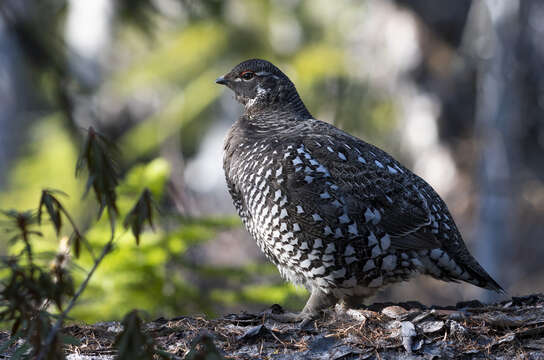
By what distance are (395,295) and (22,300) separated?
46.9 ft

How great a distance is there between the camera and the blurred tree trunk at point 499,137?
10938 millimetres

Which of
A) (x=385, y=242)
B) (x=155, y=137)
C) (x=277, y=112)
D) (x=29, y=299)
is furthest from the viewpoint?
(x=155, y=137)

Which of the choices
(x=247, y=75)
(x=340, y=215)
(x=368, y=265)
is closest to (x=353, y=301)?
(x=368, y=265)

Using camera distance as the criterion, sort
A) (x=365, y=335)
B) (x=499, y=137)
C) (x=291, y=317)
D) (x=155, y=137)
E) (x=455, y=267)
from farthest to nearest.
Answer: (x=155, y=137)
(x=499, y=137)
(x=455, y=267)
(x=291, y=317)
(x=365, y=335)

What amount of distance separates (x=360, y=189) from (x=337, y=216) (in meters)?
0.34

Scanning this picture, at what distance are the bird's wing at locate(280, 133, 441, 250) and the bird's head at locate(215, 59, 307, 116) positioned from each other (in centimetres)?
109

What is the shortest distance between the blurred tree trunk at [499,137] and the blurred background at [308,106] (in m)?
0.03

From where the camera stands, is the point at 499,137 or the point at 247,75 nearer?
the point at 247,75

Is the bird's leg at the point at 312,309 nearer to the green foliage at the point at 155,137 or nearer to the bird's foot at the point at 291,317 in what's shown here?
the bird's foot at the point at 291,317

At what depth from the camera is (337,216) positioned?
4.65 m

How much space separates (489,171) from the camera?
36.8 feet

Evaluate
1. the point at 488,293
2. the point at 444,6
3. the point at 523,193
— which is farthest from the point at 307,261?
the point at 523,193

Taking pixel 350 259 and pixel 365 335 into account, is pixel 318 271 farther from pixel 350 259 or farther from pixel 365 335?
pixel 365 335

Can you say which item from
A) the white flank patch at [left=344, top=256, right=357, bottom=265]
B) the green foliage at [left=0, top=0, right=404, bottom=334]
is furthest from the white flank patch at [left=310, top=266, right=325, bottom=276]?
the green foliage at [left=0, top=0, right=404, bottom=334]
